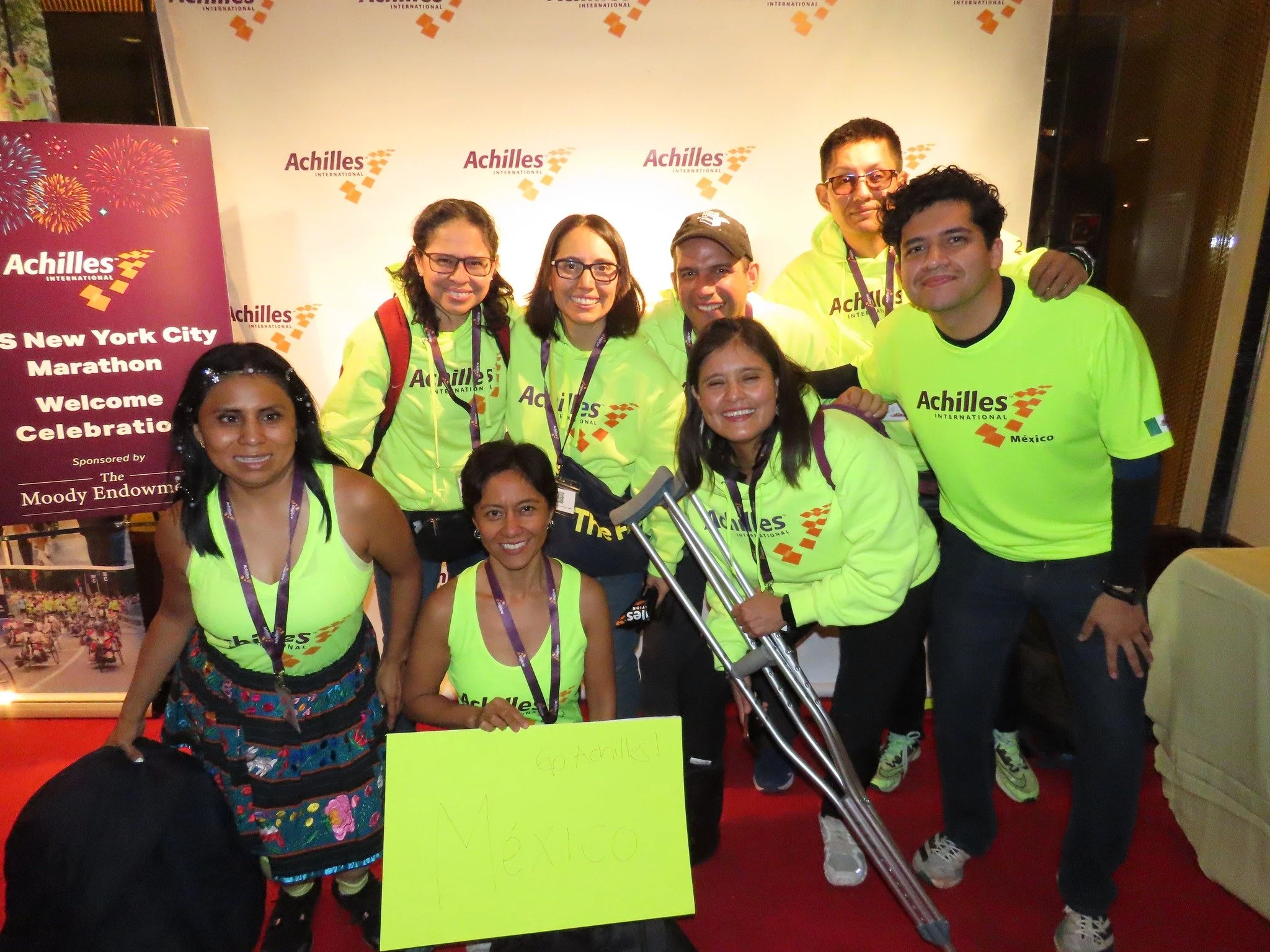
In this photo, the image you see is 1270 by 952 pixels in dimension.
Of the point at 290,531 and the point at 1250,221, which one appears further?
the point at 1250,221

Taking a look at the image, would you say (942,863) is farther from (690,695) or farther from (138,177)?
(138,177)

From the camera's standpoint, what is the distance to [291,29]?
3.53 meters

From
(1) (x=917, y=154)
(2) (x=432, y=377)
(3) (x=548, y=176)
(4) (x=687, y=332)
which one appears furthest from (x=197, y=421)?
(1) (x=917, y=154)

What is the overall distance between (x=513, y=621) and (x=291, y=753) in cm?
73

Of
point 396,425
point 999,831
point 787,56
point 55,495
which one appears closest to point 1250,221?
point 787,56

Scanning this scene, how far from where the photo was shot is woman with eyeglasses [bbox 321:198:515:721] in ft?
9.20

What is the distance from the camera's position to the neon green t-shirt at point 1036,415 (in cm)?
202

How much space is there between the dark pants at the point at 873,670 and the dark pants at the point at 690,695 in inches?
16.1

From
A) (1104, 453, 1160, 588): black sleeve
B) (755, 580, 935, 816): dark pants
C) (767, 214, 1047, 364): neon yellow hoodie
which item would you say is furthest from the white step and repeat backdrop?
(1104, 453, 1160, 588): black sleeve

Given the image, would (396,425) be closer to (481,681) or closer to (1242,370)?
(481,681)

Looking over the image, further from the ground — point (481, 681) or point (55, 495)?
point (55, 495)

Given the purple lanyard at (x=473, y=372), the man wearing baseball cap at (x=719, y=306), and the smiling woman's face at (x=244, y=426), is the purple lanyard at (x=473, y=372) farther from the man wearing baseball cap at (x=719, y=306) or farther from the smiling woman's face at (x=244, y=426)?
the smiling woman's face at (x=244, y=426)

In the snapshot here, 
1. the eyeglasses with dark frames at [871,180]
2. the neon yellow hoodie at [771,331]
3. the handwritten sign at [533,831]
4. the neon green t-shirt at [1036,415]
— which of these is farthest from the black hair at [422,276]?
the handwritten sign at [533,831]

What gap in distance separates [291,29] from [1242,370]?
17.0ft
